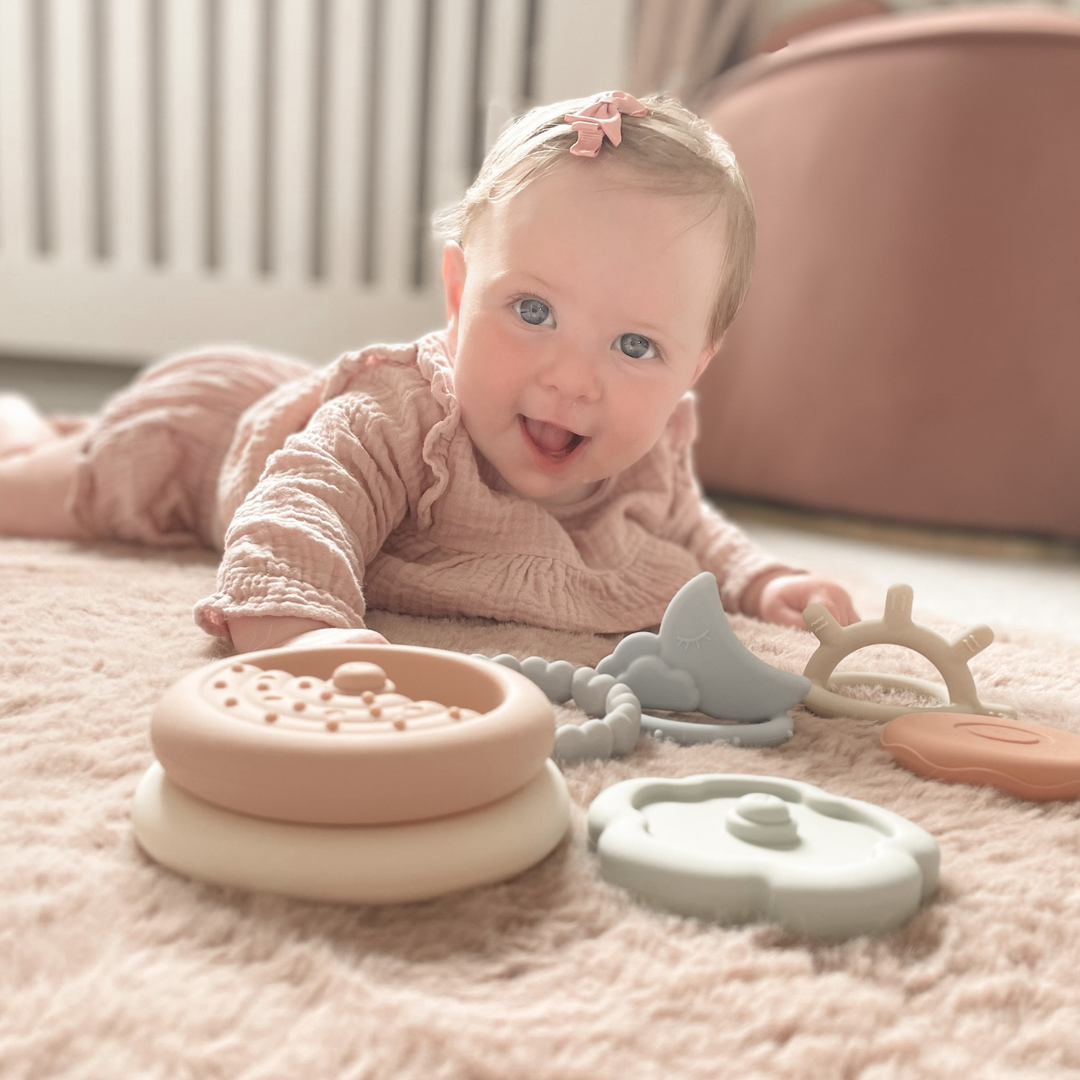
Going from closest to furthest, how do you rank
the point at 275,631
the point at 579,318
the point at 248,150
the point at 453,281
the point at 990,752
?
the point at 990,752, the point at 275,631, the point at 579,318, the point at 453,281, the point at 248,150

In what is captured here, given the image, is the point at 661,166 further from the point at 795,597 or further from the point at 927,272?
the point at 927,272

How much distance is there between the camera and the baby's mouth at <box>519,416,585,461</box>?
90cm

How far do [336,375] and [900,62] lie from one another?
1.13 meters

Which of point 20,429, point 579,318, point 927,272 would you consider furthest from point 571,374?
point 927,272

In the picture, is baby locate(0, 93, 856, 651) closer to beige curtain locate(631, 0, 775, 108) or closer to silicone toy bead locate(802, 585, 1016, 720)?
silicone toy bead locate(802, 585, 1016, 720)

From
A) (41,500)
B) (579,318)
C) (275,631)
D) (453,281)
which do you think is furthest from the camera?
(41,500)

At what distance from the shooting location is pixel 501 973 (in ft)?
1.37

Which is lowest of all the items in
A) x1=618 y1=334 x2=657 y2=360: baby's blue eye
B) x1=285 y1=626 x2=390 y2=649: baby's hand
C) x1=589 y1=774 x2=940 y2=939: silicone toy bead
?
x1=285 y1=626 x2=390 y2=649: baby's hand

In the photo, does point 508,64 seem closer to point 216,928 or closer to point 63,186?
point 63,186

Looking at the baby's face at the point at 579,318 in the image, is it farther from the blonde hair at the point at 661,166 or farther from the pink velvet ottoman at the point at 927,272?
the pink velvet ottoman at the point at 927,272

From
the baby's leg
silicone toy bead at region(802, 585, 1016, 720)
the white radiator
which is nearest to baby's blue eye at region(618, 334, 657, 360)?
silicone toy bead at region(802, 585, 1016, 720)

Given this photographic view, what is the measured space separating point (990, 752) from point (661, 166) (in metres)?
0.47

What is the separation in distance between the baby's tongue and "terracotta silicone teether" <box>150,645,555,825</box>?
387 mm

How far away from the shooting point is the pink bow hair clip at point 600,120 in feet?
2.72
